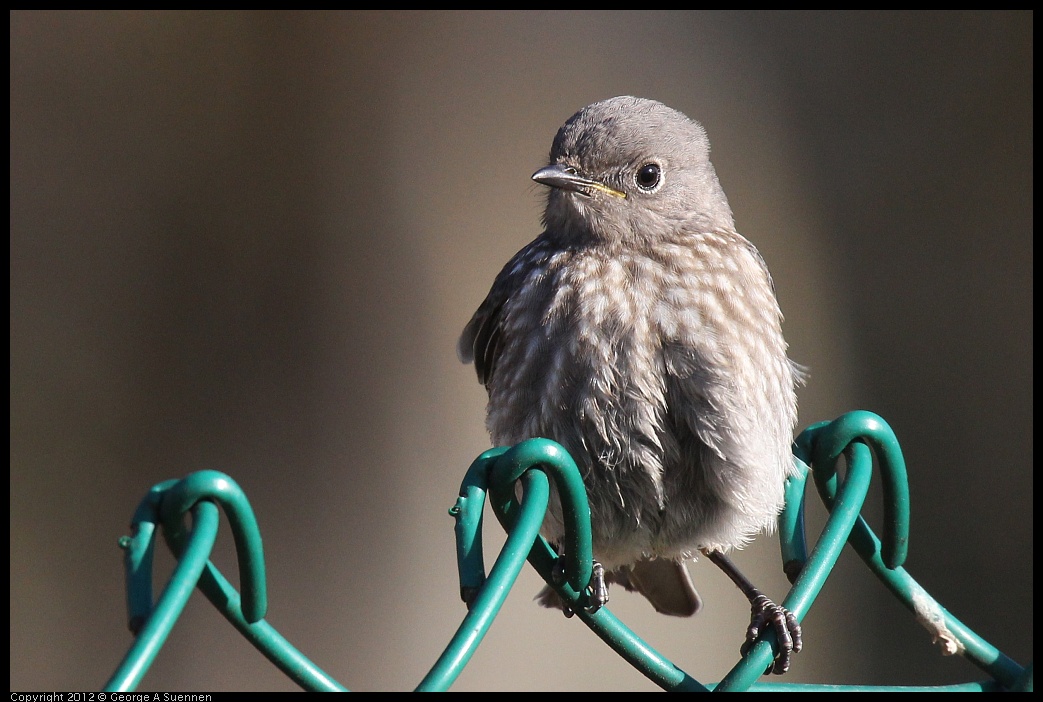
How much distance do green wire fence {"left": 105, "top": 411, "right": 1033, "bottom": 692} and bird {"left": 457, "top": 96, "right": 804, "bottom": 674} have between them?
55 centimetres

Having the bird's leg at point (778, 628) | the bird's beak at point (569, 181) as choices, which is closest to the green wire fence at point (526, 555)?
the bird's leg at point (778, 628)

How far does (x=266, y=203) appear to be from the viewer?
7492mm

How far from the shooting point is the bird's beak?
13.0 feet

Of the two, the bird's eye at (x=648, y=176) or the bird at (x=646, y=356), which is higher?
the bird's eye at (x=648, y=176)

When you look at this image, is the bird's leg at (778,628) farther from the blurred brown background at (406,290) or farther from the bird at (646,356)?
the blurred brown background at (406,290)

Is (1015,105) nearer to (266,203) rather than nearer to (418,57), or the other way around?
(418,57)

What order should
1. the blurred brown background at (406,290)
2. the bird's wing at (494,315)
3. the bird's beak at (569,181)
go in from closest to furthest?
the bird's beak at (569,181) < the bird's wing at (494,315) < the blurred brown background at (406,290)

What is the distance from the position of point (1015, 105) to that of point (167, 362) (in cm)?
659

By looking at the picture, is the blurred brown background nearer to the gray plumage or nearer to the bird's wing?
the bird's wing

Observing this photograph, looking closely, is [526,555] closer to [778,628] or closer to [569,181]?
[778,628]

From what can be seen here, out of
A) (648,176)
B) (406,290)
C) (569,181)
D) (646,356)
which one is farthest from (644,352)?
(406,290)

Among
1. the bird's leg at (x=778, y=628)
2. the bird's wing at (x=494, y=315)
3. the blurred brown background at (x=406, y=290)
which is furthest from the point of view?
the blurred brown background at (x=406, y=290)

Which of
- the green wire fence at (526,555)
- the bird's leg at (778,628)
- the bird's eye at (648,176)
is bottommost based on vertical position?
the bird's leg at (778,628)

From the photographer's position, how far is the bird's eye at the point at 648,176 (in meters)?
4.12
